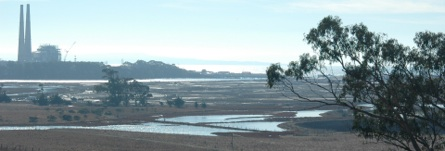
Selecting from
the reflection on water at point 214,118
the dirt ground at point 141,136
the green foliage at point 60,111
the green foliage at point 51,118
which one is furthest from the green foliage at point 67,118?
the reflection on water at point 214,118

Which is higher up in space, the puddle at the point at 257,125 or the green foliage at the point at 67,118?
the green foliage at the point at 67,118

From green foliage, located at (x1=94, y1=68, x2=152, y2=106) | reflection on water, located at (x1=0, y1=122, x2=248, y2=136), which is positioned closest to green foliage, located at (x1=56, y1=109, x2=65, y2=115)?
reflection on water, located at (x1=0, y1=122, x2=248, y2=136)

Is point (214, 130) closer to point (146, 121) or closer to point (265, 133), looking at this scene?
point (265, 133)

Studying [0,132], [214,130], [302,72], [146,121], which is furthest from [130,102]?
[302,72]

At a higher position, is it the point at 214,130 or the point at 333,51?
the point at 333,51

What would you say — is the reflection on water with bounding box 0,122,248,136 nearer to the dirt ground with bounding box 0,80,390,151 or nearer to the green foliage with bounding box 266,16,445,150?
the dirt ground with bounding box 0,80,390,151

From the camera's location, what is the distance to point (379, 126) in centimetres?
2645

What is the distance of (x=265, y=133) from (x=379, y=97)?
35.4 m

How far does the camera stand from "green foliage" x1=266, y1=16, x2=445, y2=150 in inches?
1009

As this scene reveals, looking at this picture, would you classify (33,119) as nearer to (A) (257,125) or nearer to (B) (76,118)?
(B) (76,118)

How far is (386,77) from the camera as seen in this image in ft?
92.7

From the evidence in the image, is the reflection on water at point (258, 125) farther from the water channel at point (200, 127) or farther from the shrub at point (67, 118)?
the shrub at point (67, 118)

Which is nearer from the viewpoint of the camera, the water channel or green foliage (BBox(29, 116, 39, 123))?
the water channel

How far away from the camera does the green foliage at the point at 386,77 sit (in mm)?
25625
